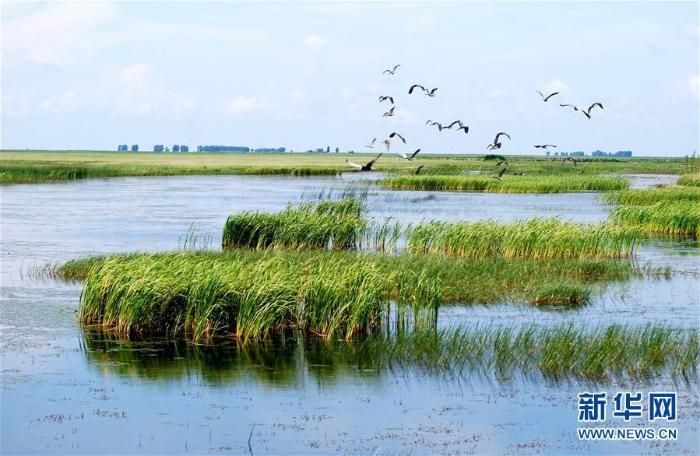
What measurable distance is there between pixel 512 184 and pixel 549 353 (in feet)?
174

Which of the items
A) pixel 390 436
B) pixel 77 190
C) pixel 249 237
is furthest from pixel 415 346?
pixel 77 190

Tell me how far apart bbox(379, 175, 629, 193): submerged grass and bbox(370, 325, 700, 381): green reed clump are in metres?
50.5

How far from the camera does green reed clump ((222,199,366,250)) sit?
95.0 feet

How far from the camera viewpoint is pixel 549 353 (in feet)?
51.7

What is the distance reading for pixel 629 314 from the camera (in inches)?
821

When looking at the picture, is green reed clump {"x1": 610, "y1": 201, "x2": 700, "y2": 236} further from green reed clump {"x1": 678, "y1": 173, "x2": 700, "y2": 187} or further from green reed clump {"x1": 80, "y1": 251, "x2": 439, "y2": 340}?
green reed clump {"x1": 678, "y1": 173, "x2": 700, "y2": 187}

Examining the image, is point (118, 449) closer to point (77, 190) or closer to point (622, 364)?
point (622, 364)

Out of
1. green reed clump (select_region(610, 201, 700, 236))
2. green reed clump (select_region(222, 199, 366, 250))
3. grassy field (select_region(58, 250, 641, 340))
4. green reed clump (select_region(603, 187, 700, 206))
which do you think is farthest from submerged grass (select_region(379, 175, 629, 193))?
grassy field (select_region(58, 250, 641, 340))

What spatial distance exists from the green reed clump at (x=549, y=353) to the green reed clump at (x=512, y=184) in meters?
50.5

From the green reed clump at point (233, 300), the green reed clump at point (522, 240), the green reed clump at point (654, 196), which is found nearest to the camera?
the green reed clump at point (233, 300)

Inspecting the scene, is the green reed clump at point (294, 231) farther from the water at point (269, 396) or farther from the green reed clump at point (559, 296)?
the green reed clump at point (559, 296)

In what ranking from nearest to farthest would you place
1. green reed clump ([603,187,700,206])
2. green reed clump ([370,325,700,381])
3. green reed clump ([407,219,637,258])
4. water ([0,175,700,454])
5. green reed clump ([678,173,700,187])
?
water ([0,175,700,454]) → green reed clump ([370,325,700,381]) → green reed clump ([407,219,637,258]) → green reed clump ([603,187,700,206]) → green reed clump ([678,173,700,187])

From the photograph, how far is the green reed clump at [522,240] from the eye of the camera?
1101 inches

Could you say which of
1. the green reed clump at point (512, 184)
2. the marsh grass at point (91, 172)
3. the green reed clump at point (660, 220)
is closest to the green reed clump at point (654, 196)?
the green reed clump at point (660, 220)
